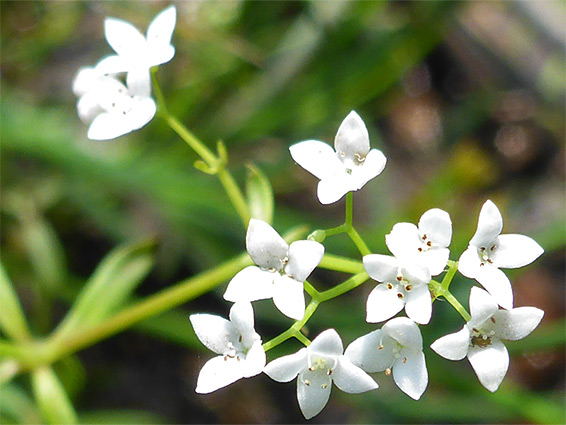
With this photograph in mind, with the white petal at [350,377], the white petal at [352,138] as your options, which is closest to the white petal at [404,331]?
the white petal at [350,377]

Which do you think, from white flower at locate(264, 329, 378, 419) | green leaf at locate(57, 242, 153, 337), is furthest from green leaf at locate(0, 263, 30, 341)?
white flower at locate(264, 329, 378, 419)

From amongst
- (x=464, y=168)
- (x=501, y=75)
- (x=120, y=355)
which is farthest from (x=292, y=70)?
(x=120, y=355)

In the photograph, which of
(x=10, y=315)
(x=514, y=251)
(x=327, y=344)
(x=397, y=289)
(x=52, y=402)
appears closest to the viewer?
(x=327, y=344)

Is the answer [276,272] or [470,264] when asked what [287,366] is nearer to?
[276,272]

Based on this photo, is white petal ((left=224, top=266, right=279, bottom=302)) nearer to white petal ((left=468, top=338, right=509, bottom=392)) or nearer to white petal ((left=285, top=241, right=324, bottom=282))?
white petal ((left=285, top=241, right=324, bottom=282))

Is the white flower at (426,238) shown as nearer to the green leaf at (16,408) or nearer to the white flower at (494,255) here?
the white flower at (494,255)

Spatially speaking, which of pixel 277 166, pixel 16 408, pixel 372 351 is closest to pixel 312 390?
pixel 372 351
